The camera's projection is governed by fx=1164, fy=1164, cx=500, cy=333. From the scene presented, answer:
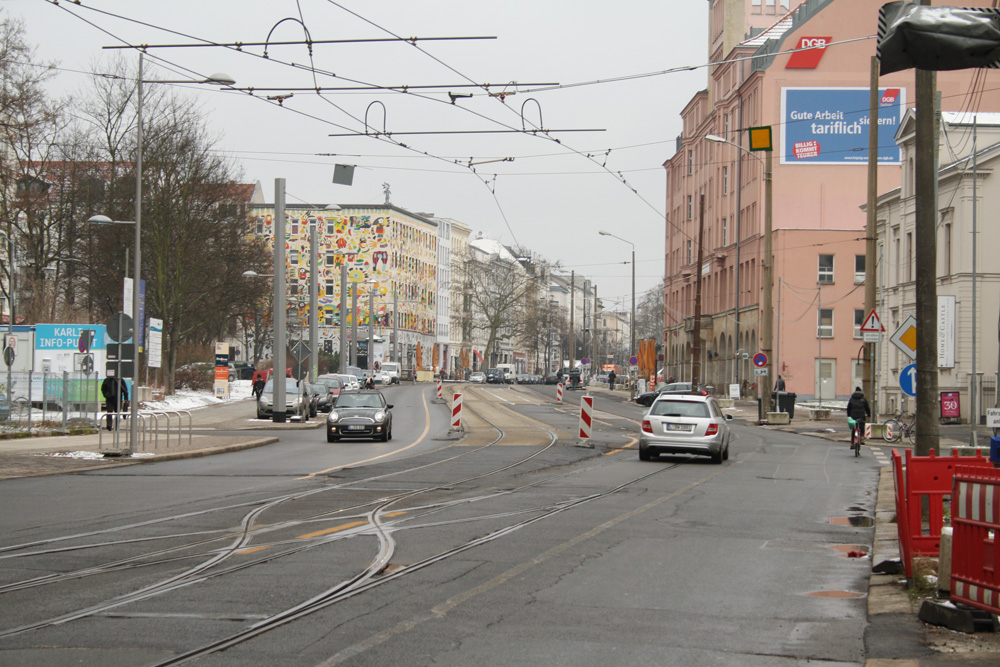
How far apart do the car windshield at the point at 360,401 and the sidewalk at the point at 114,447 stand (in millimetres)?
2161

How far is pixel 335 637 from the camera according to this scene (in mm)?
7273

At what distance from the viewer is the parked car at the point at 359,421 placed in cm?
3209

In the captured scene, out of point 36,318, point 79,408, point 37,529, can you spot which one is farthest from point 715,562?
point 36,318

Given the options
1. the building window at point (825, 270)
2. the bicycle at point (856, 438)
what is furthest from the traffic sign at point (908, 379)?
the building window at point (825, 270)

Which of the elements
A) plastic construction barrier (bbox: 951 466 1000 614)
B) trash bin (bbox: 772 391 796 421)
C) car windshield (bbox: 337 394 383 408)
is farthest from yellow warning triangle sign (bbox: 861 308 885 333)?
plastic construction barrier (bbox: 951 466 1000 614)

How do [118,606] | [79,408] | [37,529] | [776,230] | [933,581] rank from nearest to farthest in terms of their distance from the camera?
1. [118,606]
2. [933,581]
3. [37,529]
4. [79,408]
5. [776,230]

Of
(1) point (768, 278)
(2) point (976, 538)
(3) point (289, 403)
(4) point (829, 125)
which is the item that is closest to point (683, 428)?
(2) point (976, 538)

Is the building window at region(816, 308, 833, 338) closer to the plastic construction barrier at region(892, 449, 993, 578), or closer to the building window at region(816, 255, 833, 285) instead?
the building window at region(816, 255, 833, 285)

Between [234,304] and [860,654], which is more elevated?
[234,304]

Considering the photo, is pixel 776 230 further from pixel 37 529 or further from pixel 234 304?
pixel 37 529

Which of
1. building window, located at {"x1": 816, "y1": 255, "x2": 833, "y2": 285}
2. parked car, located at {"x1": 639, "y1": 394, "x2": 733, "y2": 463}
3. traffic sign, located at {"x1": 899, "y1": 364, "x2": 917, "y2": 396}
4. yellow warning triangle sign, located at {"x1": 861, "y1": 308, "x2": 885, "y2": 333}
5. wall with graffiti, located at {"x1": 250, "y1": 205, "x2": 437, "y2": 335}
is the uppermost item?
wall with graffiti, located at {"x1": 250, "y1": 205, "x2": 437, "y2": 335}

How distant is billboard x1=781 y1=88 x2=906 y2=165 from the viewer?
69500 mm

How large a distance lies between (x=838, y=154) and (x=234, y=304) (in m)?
36.6

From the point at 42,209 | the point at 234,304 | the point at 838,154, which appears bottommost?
the point at 234,304
